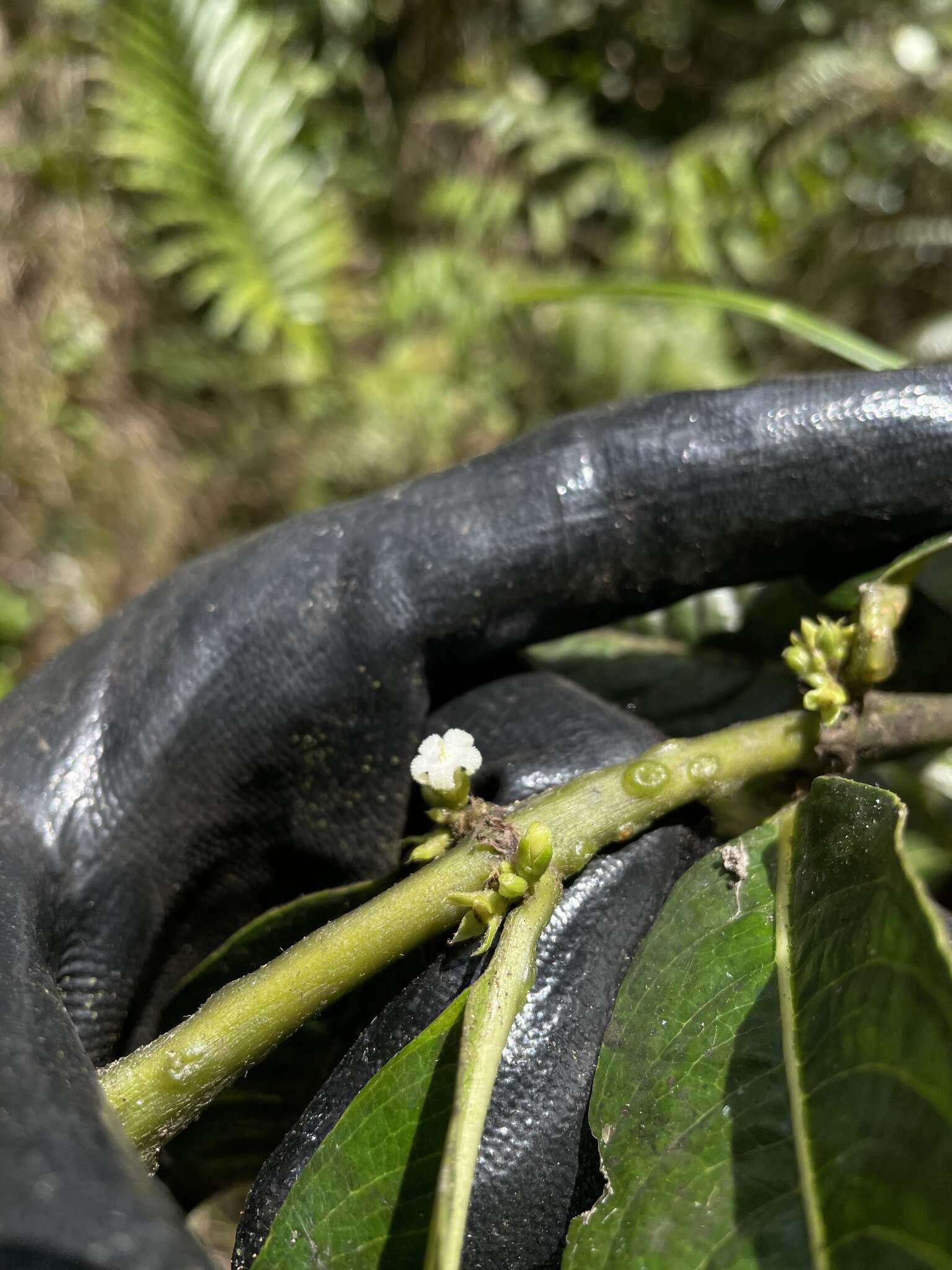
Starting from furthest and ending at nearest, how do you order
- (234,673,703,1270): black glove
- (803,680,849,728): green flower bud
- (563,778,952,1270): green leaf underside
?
(803,680,849,728): green flower bud, (234,673,703,1270): black glove, (563,778,952,1270): green leaf underside

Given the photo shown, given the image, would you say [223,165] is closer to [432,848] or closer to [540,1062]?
[432,848]

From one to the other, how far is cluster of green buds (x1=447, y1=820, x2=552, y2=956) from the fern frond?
144 inches

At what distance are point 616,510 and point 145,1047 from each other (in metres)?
0.65

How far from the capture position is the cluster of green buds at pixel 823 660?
86cm

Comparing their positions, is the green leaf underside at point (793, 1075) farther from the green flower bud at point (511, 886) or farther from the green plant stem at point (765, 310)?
the green plant stem at point (765, 310)

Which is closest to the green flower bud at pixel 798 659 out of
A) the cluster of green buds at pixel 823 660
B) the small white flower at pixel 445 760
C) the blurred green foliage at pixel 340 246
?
the cluster of green buds at pixel 823 660

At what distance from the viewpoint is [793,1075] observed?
606mm

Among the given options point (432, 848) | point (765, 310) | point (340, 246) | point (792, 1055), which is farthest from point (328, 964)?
point (340, 246)

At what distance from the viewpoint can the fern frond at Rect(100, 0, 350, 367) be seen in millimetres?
3904

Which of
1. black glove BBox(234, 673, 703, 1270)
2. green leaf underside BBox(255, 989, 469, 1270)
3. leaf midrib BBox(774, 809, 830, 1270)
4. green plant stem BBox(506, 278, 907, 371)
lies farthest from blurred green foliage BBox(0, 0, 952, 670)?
leaf midrib BBox(774, 809, 830, 1270)

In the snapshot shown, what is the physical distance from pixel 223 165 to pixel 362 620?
3906 mm

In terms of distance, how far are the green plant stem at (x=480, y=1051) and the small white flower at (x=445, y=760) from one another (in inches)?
4.6

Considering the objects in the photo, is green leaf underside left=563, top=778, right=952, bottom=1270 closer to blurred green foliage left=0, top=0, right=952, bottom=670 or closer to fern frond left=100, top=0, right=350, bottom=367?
blurred green foliage left=0, top=0, right=952, bottom=670

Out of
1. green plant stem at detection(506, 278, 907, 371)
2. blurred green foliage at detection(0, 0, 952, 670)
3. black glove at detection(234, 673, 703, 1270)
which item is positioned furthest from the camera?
blurred green foliage at detection(0, 0, 952, 670)
